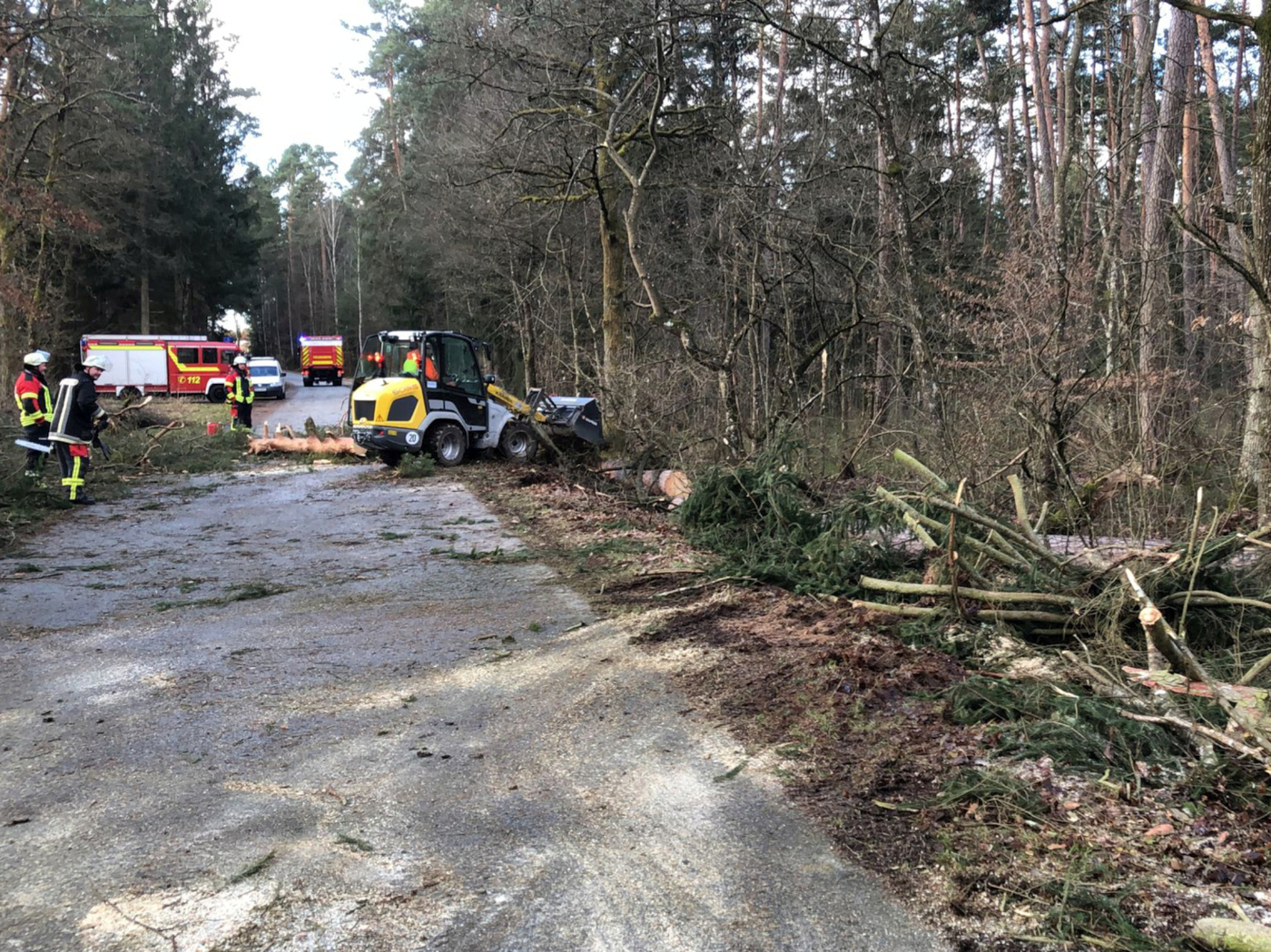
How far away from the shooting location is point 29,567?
27.8 ft

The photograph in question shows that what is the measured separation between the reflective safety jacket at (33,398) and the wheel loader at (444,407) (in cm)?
464

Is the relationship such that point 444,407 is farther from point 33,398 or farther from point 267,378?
point 267,378

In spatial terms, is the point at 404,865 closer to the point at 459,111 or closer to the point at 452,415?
the point at 452,415

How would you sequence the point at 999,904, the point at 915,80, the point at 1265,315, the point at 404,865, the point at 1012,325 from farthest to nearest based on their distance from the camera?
the point at 915,80 < the point at 1012,325 < the point at 1265,315 < the point at 404,865 < the point at 999,904

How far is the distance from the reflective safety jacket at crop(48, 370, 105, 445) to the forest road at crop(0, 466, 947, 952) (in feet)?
18.8

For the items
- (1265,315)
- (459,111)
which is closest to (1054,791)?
(1265,315)

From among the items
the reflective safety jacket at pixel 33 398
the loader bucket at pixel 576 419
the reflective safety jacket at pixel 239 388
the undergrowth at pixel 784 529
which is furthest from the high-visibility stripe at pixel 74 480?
the reflective safety jacket at pixel 239 388

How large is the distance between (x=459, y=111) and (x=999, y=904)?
23.5 m

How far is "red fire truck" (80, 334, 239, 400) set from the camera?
3556cm

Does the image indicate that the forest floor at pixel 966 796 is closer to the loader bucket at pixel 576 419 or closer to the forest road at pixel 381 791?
the forest road at pixel 381 791

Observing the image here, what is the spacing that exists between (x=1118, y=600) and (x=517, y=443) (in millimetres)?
13501

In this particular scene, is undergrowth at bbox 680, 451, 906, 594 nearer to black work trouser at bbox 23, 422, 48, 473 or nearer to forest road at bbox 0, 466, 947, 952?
forest road at bbox 0, 466, 947, 952

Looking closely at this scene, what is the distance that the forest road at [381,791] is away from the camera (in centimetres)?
290

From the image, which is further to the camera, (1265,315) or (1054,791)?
(1265,315)
